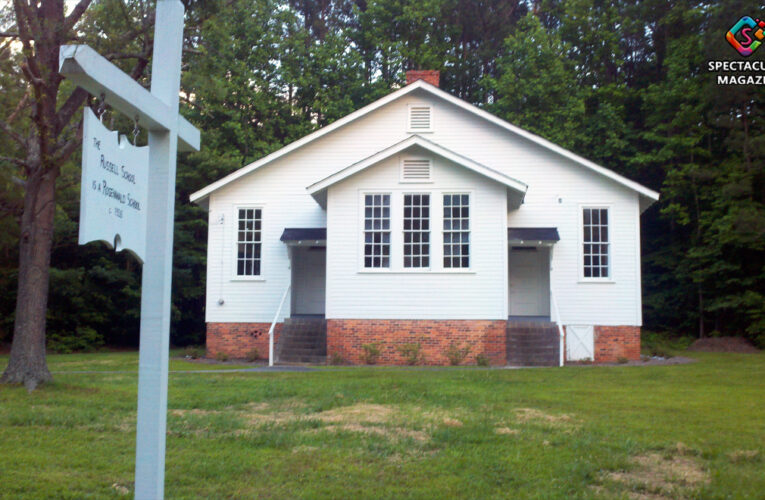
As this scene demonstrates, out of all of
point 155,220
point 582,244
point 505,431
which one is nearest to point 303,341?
point 582,244

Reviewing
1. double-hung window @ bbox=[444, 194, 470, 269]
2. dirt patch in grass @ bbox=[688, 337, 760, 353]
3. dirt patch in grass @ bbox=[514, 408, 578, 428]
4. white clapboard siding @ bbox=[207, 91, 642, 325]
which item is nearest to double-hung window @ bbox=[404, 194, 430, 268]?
double-hung window @ bbox=[444, 194, 470, 269]

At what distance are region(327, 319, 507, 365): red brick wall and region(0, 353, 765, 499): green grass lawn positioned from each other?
504 cm

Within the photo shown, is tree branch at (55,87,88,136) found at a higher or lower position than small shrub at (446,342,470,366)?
higher

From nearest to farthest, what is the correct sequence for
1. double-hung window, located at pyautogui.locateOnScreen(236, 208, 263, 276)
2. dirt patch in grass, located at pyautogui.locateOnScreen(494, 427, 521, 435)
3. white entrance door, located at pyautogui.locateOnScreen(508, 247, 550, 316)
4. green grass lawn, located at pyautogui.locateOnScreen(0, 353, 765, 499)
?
green grass lawn, located at pyautogui.locateOnScreen(0, 353, 765, 499) → dirt patch in grass, located at pyautogui.locateOnScreen(494, 427, 521, 435) → double-hung window, located at pyautogui.locateOnScreen(236, 208, 263, 276) → white entrance door, located at pyautogui.locateOnScreen(508, 247, 550, 316)

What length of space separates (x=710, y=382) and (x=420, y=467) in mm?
8476

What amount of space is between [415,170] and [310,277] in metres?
5.59

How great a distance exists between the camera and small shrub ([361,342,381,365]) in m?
18.0

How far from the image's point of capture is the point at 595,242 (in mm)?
20406

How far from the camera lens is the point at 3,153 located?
1341 centimetres

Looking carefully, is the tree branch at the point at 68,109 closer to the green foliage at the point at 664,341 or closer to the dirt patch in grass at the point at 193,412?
the dirt patch in grass at the point at 193,412

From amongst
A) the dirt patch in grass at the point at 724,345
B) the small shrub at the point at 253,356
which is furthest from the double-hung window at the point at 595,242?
the small shrub at the point at 253,356

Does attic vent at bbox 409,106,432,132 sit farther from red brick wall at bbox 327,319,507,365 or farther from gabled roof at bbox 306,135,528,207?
red brick wall at bbox 327,319,507,365

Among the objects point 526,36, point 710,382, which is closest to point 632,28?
point 526,36

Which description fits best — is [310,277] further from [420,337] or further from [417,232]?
[420,337]
